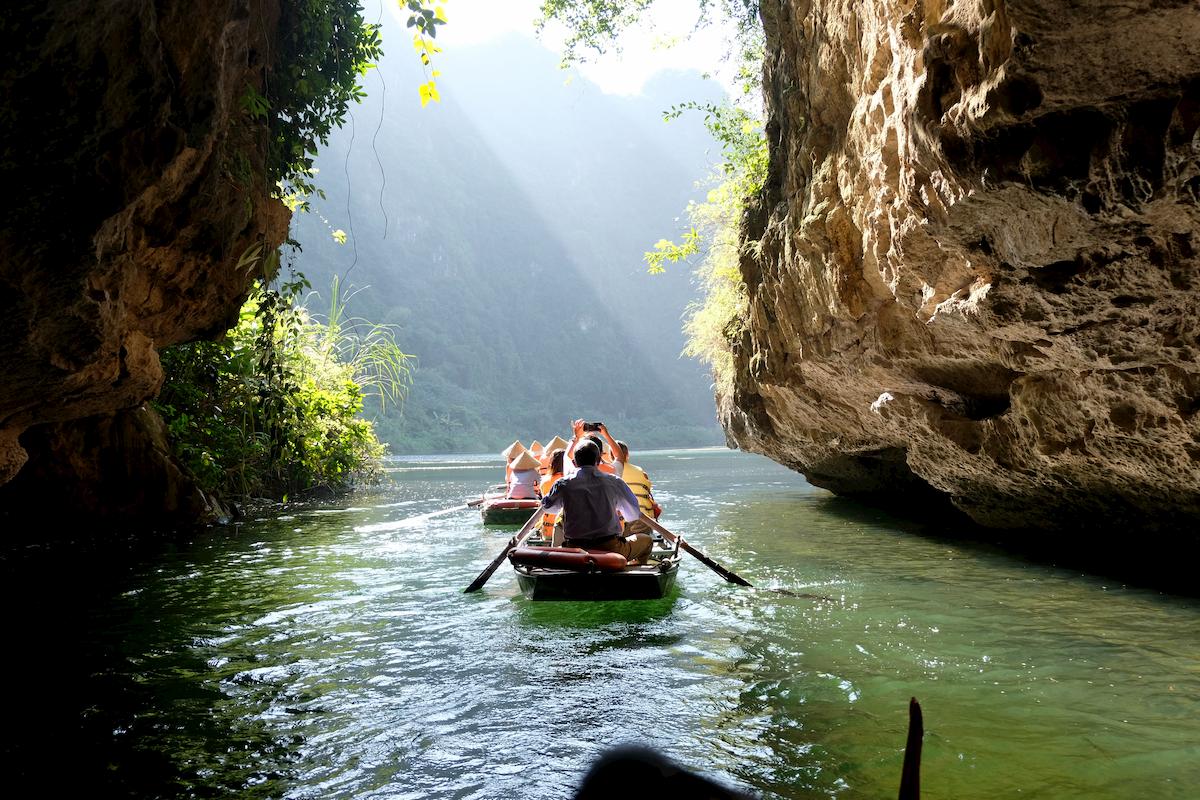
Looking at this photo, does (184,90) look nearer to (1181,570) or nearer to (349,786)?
(349,786)

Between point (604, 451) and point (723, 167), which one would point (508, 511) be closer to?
point (604, 451)

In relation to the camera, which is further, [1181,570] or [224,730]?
[1181,570]

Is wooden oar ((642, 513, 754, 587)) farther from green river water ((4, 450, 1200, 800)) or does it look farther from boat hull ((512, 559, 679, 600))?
boat hull ((512, 559, 679, 600))

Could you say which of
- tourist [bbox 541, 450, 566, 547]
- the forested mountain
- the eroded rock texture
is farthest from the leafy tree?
the forested mountain

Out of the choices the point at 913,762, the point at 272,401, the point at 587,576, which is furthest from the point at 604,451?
the point at 913,762

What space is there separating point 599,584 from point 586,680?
1.70 metres

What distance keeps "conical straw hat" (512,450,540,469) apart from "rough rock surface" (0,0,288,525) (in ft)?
21.6

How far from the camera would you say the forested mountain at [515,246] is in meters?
74.1

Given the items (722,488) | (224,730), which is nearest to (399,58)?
(722,488)

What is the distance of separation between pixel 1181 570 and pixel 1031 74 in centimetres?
652

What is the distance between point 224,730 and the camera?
4242 millimetres

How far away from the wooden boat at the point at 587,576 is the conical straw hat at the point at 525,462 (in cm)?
706

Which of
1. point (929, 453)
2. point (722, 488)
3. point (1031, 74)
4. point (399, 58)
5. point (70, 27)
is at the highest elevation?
point (399, 58)

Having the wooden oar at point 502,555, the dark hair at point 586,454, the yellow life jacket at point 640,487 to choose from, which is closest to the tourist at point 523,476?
the yellow life jacket at point 640,487
